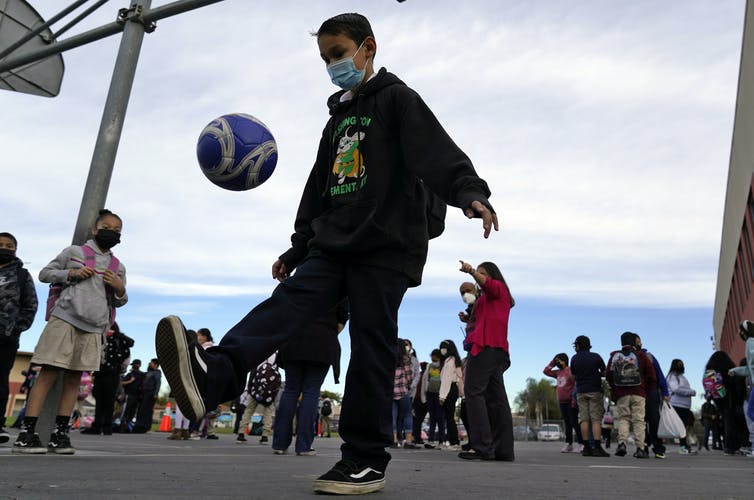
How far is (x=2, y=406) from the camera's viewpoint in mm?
6969

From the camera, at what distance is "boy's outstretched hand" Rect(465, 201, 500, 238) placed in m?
2.73

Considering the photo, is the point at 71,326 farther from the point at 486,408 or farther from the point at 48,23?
the point at 48,23

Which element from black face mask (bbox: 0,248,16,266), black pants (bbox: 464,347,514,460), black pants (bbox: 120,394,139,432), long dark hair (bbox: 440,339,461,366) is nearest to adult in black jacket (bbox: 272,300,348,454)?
black pants (bbox: 464,347,514,460)

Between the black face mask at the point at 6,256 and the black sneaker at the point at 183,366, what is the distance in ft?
14.9

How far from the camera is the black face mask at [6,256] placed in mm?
6320

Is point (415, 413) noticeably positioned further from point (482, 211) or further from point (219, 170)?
point (482, 211)

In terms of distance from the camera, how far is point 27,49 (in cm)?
840

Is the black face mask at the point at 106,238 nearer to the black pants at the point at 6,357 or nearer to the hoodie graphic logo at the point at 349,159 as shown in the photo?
the black pants at the point at 6,357

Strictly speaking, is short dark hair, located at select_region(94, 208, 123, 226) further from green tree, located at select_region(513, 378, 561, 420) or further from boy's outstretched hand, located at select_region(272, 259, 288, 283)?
green tree, located at select_region(513, 378, 561, 420)

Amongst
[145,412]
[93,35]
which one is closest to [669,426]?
[93,35]

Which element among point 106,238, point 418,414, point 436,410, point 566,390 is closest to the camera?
point 106,238

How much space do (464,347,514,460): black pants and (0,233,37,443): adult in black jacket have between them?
4409 mm

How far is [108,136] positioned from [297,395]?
9.91ft

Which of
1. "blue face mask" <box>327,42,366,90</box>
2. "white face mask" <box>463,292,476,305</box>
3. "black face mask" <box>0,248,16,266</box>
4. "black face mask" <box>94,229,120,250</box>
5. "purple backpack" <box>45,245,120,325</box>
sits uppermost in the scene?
"white face mask" <box>463,292,476,305</box>
